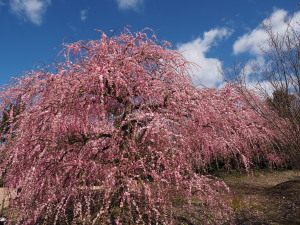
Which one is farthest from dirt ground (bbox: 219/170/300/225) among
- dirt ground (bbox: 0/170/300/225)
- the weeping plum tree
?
the weeping plum tree

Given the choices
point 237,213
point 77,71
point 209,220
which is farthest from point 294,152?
point 77,71

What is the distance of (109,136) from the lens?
443 cm

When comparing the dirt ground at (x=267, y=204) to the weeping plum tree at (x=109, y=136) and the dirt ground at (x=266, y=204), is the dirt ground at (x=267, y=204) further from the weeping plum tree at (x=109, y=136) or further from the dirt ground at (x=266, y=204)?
the weeping plum tree at (x=109, y=136)

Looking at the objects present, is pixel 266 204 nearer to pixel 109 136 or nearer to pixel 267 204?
pixel 267 204

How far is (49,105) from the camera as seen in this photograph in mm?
3660

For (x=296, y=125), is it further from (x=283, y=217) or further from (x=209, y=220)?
(x=209, y=220)

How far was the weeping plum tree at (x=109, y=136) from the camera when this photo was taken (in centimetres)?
341

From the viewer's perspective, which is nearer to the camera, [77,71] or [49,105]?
[49,105]

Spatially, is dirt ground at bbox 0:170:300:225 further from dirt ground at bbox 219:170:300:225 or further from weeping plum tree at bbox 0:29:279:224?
weeping plum tree at bbox 0:29:279:224

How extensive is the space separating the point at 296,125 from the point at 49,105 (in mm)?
5626

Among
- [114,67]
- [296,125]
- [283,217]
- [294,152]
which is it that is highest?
[114,67]

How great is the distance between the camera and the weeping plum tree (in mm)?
3410

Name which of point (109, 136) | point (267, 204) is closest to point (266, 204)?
point (267, 204)

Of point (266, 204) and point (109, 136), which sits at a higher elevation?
point (109, 136)
